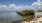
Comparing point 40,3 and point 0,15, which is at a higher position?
point 40,3

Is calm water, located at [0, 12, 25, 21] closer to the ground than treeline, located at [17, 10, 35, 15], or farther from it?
closer to the ground

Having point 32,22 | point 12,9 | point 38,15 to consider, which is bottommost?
point 32,22

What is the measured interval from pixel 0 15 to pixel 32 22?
0.51 m

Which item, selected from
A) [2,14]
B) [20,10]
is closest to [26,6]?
[20,10]

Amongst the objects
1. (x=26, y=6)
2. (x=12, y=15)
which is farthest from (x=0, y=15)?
(x=26, y=6)

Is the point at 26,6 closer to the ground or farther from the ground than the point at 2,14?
farther from the ground

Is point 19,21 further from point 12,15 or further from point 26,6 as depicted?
point 26,6

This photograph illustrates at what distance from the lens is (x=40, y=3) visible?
1.31 metres

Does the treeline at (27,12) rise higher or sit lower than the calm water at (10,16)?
higher

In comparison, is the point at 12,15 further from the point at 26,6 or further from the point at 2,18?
the point at 26,6

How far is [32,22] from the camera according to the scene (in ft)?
4.02

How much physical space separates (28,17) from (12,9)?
287 millimetres

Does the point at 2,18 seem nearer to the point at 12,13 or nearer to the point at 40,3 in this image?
the point at 12,13

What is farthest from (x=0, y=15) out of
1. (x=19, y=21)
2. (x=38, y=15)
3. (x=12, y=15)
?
(x=38, y=15)
